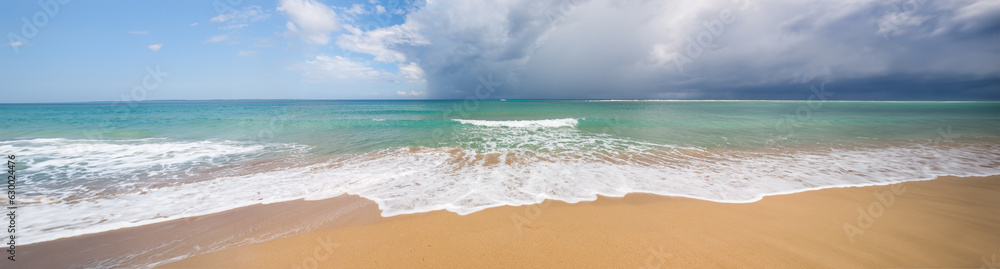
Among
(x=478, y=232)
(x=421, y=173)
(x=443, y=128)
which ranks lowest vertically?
(x=478, y=232)

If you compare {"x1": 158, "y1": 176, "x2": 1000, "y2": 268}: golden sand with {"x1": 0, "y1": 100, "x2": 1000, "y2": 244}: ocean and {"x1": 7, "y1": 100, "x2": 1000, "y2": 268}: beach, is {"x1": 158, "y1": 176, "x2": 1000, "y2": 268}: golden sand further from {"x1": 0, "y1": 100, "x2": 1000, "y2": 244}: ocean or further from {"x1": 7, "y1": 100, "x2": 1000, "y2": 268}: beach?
{"x1": 0, "y1": 100, "x2": 1000, "y2": 244}: ocean

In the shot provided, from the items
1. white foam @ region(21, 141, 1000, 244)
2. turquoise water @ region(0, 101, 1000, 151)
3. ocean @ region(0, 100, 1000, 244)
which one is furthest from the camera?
turquoise water @ region(0, 101, 1000, 151)

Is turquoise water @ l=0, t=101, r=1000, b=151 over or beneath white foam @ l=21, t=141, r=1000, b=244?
over

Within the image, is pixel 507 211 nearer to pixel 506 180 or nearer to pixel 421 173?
pixel 506 180

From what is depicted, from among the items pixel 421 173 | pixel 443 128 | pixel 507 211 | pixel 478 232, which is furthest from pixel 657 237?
pixel 443 128

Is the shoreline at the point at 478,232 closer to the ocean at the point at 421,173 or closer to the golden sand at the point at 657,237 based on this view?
the golden sand at the point at 657,237

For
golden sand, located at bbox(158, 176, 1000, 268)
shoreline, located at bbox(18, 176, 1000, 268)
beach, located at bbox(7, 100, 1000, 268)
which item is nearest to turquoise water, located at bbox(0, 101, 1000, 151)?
beach, located at bbox(7, 100, 1000, 268)

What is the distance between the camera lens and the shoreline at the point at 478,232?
3.37 meters

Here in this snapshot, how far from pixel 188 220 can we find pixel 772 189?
33.1ft

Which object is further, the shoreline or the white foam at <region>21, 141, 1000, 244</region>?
the white foam at <region>21, 141, 1000, 244</region>

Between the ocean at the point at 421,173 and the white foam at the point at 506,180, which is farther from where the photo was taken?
the ocean at the point at 421,173

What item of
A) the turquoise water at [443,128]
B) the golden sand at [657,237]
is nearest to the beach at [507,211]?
the golden sand at [657,237]

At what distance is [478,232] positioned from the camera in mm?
3918

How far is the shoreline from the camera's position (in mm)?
3371
